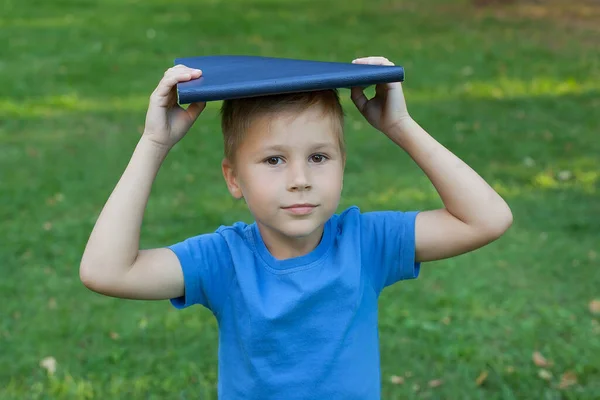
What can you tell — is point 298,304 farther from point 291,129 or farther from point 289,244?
point 291,129

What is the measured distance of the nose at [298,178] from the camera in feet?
6.93

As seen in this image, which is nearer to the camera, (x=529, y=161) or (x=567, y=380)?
(x=567, y=380)

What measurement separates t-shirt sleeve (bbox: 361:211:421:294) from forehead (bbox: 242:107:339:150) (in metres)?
0.28

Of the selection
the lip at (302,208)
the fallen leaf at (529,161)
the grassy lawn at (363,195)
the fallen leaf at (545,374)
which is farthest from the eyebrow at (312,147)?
the fallen leaf at (529,161)

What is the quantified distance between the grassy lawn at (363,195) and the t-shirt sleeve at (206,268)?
174 cm

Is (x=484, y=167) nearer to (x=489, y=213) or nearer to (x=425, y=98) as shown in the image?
(x=425, y=98)

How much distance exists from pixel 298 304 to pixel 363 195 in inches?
164

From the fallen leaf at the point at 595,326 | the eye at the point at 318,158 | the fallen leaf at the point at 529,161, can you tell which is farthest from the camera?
the fallen leaf at the point at 529,161

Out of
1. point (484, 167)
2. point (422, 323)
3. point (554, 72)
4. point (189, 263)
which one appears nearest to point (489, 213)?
point (189, 263)

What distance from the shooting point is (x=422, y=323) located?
14.8 ft

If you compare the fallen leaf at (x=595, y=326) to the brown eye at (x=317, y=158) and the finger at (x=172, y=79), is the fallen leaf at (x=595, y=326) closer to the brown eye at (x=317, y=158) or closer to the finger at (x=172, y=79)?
the brown eye at (x=317, y=158)

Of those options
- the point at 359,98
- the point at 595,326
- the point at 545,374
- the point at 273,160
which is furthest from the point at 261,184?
the point at 595,326

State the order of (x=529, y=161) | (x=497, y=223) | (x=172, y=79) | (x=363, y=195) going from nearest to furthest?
(x=172, y=79)
(x=497, y=223)
(x=363, y=195)
(x=529, y=161)

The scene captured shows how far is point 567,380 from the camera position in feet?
13.1
